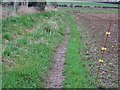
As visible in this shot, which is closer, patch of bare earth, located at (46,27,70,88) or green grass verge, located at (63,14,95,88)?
green grass verge, located at (63,14,95,88)

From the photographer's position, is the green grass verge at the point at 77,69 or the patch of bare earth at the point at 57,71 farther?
the patch of bare earth at the point at 57,71

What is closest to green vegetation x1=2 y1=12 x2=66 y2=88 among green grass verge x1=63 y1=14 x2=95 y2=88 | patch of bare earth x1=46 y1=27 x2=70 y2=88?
patch of bare earth x1=46 y1=27 x2=70 y2=88

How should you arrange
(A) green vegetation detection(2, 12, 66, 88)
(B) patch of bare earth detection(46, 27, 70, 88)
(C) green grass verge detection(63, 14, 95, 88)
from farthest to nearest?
1. (B) patch of bare earth detection(46, 27, 70, 88)
2. (C) green grass verge detection(63, 14, 95, 88)
3. (A) green vegetation detection(2, 12, 66, 88)

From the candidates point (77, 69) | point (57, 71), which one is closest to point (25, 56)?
point (57, 71)

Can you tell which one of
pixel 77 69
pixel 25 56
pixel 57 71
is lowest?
pixel 57 71

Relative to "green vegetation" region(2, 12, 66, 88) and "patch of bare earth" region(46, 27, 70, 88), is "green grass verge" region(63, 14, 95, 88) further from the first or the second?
"green vegetation" region(2, 12, 66, 88)

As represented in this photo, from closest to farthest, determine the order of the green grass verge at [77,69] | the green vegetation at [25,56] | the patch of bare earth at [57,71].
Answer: the green vegetation at [25,56], the green grass verge at [77,69], the patch of bare earth at [57,71]

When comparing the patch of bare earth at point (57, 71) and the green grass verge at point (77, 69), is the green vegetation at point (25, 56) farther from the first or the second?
the green grass verge at point (77, 69)

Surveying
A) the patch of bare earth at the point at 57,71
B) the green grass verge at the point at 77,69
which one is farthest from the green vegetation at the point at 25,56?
the green grass verge at the point at 77,69

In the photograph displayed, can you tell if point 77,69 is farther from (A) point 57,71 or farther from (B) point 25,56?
(B) point 25,56

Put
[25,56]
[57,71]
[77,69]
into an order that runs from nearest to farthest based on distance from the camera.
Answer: [77,69] < [57,71] < [25,56]

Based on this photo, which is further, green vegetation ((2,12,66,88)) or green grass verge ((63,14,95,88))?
green grass verge ((63,14,95,88))

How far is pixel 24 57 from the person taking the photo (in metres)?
14.0

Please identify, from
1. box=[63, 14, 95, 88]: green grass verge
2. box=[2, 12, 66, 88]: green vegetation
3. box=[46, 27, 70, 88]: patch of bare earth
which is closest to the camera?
box=[2, 12, 66, 88]: green vegetation
